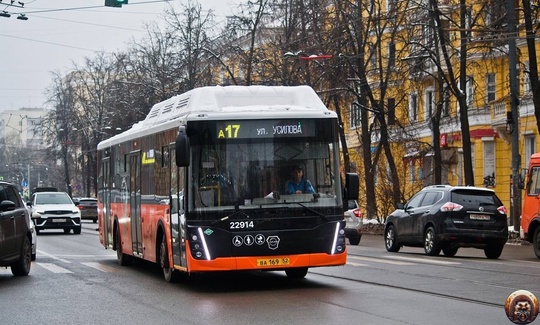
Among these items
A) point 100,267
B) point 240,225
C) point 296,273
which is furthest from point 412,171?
point 240,225

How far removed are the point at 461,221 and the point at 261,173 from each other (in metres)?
10.4

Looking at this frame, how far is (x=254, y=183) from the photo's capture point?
15.6 m

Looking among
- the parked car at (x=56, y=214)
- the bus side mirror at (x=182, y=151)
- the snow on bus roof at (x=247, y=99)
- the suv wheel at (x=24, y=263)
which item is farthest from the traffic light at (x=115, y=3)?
the parked car at (x=56, y=214)

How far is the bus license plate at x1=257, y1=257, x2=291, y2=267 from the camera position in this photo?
15477 millimetres

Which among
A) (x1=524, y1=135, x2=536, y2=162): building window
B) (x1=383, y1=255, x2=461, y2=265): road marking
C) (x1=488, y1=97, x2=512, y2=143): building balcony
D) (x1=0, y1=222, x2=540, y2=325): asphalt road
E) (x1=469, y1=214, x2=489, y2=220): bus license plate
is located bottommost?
(x1=383, y1=255, x2=461, y2=265): road marking

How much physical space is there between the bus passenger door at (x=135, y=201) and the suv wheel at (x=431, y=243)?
25.9 ft

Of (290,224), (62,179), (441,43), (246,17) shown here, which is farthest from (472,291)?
(62,179)

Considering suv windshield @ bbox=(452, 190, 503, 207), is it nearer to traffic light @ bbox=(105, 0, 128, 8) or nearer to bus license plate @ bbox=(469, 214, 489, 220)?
bus license plate @ bbox=(469, 214, 489, 220)

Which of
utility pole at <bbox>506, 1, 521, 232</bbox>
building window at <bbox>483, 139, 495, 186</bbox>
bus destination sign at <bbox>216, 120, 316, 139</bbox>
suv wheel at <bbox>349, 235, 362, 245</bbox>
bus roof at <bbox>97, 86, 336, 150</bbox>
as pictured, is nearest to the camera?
bus destination sign at <bbox>216, 120, 316, 139</bbox>

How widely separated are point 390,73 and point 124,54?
115 feet

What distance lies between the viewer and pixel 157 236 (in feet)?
59.5

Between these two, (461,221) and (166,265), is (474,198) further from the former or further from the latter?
(166,265)

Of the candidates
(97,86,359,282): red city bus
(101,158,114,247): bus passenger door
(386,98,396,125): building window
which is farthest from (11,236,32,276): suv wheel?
(386,98,396,125): building window

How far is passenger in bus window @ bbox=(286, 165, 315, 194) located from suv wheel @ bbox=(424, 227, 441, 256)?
1009cm
